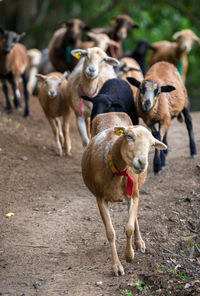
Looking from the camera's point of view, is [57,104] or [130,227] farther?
[57,104]

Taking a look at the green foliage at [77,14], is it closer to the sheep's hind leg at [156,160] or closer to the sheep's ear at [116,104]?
the sheep's hind leg at [156,160]

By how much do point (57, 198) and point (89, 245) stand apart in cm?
170

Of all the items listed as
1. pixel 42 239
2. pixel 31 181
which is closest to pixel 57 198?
pixel 31 181

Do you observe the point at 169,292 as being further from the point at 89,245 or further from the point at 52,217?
the point at 52,217

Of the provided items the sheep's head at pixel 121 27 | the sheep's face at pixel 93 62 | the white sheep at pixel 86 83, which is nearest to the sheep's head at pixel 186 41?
the sheep's head at pixel 121 27

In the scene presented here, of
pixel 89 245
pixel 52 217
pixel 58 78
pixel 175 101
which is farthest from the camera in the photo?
pixel 58 78

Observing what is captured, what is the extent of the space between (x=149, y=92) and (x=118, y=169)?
2.89 metres

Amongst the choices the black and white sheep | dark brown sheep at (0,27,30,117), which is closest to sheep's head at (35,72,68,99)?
the black and white sheep

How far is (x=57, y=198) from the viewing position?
7.13 m

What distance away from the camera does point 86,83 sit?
8.34m

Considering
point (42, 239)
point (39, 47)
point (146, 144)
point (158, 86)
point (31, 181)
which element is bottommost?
point (39, 47)

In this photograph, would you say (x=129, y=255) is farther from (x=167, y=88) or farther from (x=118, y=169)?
(x=167, y=88)

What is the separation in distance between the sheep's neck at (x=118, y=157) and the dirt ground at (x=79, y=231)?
3.55 ft

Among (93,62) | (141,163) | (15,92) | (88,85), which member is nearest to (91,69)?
(93,62)
